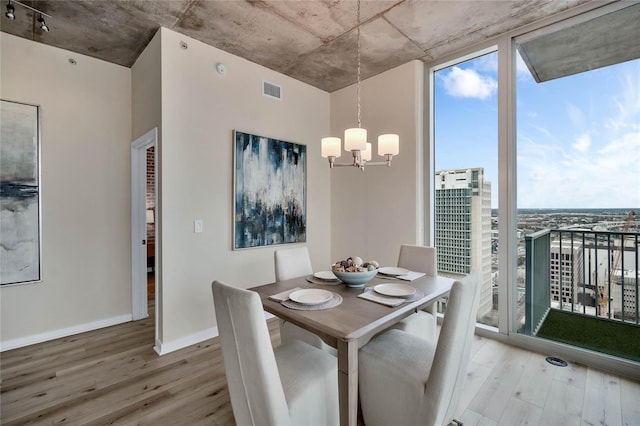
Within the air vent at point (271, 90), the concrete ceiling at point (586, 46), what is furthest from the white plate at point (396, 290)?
the air vent at point (271, 90)

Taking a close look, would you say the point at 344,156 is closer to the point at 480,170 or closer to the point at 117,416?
the point at 480,170

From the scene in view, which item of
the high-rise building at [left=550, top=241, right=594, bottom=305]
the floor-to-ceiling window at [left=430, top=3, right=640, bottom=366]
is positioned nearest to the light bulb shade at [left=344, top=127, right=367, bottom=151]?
the floor-to-ceiling window at [left=430, top=3, right=640, bottom=366]

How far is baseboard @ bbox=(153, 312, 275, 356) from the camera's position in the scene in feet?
8.74

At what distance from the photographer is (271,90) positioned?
354 centimetres

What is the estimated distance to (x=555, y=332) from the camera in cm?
270

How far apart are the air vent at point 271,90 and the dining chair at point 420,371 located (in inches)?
114

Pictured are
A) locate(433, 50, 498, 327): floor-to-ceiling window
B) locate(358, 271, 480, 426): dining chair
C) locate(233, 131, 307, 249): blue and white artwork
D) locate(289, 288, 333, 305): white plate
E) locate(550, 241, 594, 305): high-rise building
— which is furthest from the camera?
locate(233, 131, 307, 249): blue and white artwork

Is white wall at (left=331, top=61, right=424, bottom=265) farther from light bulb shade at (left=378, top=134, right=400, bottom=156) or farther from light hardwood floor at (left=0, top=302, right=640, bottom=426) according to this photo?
light hardwood floor at (left=0, top=302, right=640, bottom=426)

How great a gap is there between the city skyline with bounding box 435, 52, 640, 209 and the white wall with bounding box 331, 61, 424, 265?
43 centimetres

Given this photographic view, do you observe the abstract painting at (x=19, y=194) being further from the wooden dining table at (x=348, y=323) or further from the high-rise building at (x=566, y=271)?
the high-rise building at (x=566, y=271)

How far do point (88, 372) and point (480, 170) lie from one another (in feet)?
12.9

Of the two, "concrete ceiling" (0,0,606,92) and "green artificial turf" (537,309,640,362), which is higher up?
"concrete ceiling" (0,0,606,92)

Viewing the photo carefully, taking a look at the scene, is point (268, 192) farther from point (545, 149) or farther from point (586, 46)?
point (586, 46)

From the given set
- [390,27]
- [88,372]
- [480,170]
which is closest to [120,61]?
[390,27]
